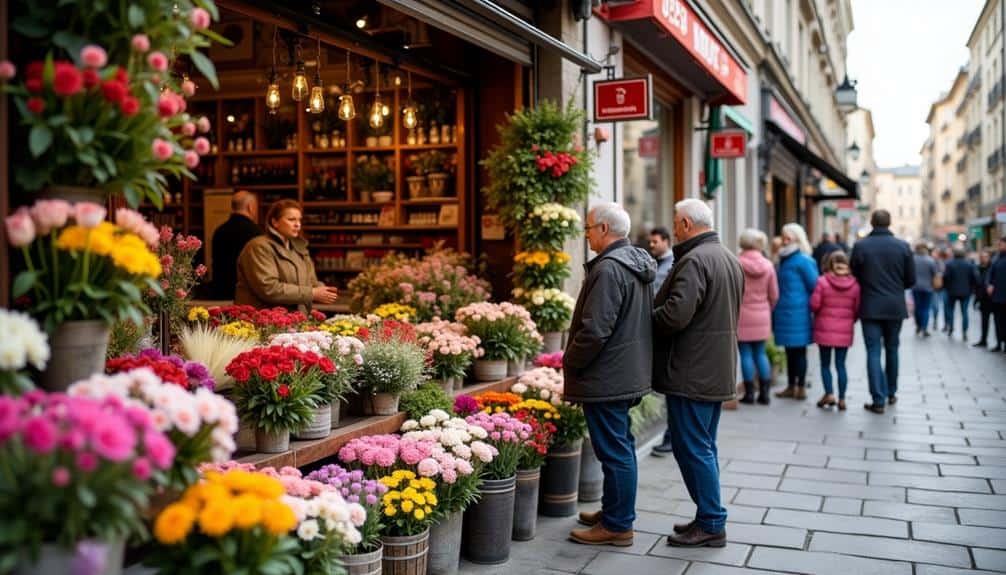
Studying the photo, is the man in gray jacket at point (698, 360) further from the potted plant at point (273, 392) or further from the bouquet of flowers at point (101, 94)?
the bouquet of flowers at point (101, 94)

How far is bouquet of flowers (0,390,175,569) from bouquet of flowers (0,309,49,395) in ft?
0.37

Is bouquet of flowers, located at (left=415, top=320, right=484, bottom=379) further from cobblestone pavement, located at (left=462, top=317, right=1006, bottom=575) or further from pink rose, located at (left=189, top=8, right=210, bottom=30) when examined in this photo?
pink rose, located at (left=189, top=8, right=210, bottom=30)

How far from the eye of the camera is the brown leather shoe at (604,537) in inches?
216

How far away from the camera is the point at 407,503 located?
170 inches

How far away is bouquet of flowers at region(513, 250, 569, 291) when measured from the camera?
8.08 meters

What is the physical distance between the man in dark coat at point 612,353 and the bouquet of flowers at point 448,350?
1064 mm

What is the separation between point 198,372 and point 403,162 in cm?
645

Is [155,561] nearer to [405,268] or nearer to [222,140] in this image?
[405,268]

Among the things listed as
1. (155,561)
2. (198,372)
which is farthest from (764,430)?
(155,561)

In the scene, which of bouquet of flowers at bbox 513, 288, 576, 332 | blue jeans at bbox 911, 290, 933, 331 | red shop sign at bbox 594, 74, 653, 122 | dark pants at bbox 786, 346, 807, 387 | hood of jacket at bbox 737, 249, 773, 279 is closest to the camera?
bouquet of flowers at bbox 513, 288, 576, 332

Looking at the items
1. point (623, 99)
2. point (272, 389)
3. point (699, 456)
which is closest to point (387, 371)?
point (272, 389)

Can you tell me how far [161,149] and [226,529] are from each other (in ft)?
3.74

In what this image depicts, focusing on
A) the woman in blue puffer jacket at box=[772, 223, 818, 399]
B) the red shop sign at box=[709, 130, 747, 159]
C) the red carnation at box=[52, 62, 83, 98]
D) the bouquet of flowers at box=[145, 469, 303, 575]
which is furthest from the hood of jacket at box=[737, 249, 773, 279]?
the red carnation at box=[52, 62, 83, 98]

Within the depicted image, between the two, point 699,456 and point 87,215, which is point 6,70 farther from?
point 699,456
